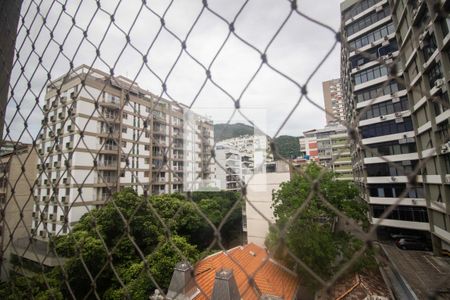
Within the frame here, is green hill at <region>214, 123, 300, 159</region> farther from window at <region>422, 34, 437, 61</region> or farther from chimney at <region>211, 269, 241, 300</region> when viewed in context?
window at <region>422, 34, 437, 61</region>

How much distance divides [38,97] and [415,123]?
8.36 metres

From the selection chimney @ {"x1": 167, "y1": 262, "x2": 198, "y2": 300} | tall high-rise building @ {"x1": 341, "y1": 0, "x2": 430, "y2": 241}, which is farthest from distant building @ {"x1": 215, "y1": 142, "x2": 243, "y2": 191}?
tall high-rise building @ {"x1": 341, "y1": 0, "x2": 430, "y2": 241}

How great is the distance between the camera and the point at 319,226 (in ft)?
13.9

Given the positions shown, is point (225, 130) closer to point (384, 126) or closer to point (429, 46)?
point (429, 46)

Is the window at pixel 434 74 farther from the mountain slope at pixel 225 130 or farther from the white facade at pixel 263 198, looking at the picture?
the mountain slope at pixel 225 130

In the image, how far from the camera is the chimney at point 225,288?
9.70ft

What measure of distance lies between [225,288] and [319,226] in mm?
2136

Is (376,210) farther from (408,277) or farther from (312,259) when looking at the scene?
(312,259)

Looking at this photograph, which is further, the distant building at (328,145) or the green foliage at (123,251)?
the distant building at (328,145)

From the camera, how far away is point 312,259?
3.72m

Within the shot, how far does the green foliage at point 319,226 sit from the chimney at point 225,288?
0.74m

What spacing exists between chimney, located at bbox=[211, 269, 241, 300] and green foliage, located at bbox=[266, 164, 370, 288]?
2.42 feet

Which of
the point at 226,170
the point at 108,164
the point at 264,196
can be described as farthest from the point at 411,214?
the point at 108,164

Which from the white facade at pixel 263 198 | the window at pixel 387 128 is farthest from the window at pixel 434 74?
the white facade at pixel 263 198
